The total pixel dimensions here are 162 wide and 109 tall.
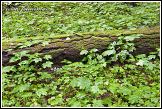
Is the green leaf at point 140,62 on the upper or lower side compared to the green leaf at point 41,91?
upper

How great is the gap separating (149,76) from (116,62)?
28.0 inches

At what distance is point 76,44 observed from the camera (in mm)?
5277

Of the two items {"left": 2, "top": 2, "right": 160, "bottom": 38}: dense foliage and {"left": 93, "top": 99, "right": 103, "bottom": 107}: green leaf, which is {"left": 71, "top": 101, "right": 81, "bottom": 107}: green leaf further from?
{"left": 2, "top": 2, "right": 160, "bottom": 38}: dense foliage

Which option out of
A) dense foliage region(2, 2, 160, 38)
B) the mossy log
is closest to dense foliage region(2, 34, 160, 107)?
the mossy log

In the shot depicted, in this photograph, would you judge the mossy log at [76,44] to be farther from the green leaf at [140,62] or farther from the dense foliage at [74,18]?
the dense foliage at [74,18]

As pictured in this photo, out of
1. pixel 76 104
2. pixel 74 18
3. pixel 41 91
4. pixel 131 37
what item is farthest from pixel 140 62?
pixel 74 18

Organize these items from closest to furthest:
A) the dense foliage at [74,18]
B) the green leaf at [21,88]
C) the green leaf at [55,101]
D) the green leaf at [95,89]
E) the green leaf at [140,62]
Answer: the green leaf at [55,101], the green leaf at [95,89], the green leaf at [21,88], the green leaf at [140,62], the dense foliage at [74,18]

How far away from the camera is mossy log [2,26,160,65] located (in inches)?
204

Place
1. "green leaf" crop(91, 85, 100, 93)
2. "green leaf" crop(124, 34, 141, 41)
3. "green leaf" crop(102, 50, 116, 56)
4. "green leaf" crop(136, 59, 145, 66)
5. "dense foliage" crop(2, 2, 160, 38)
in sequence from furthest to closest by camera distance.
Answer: "dense foliage" crop(2, 2, 160, 38) < "green leaf" crop(124, 34, 141, 41) < "green leaf" crop(102, 50, 116, 56) < "green leaf" crop(136, 59, 145, 66) < "green leaf" crop(91, 85, 100, 93)

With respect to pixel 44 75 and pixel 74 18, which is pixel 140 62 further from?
pixel 74 18

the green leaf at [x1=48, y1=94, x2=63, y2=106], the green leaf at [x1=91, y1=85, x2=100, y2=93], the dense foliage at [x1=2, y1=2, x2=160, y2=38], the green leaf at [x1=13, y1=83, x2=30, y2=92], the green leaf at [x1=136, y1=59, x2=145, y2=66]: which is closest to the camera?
the green leaf at [x1=48, y1=94, x2=63, y2=106]

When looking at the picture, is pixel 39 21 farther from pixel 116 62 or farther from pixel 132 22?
pixel 116 62

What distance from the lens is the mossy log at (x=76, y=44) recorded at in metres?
5.18

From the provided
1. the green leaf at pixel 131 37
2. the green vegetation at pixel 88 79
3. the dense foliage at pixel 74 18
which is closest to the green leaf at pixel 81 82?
the green vegetation at pixel 88 79
